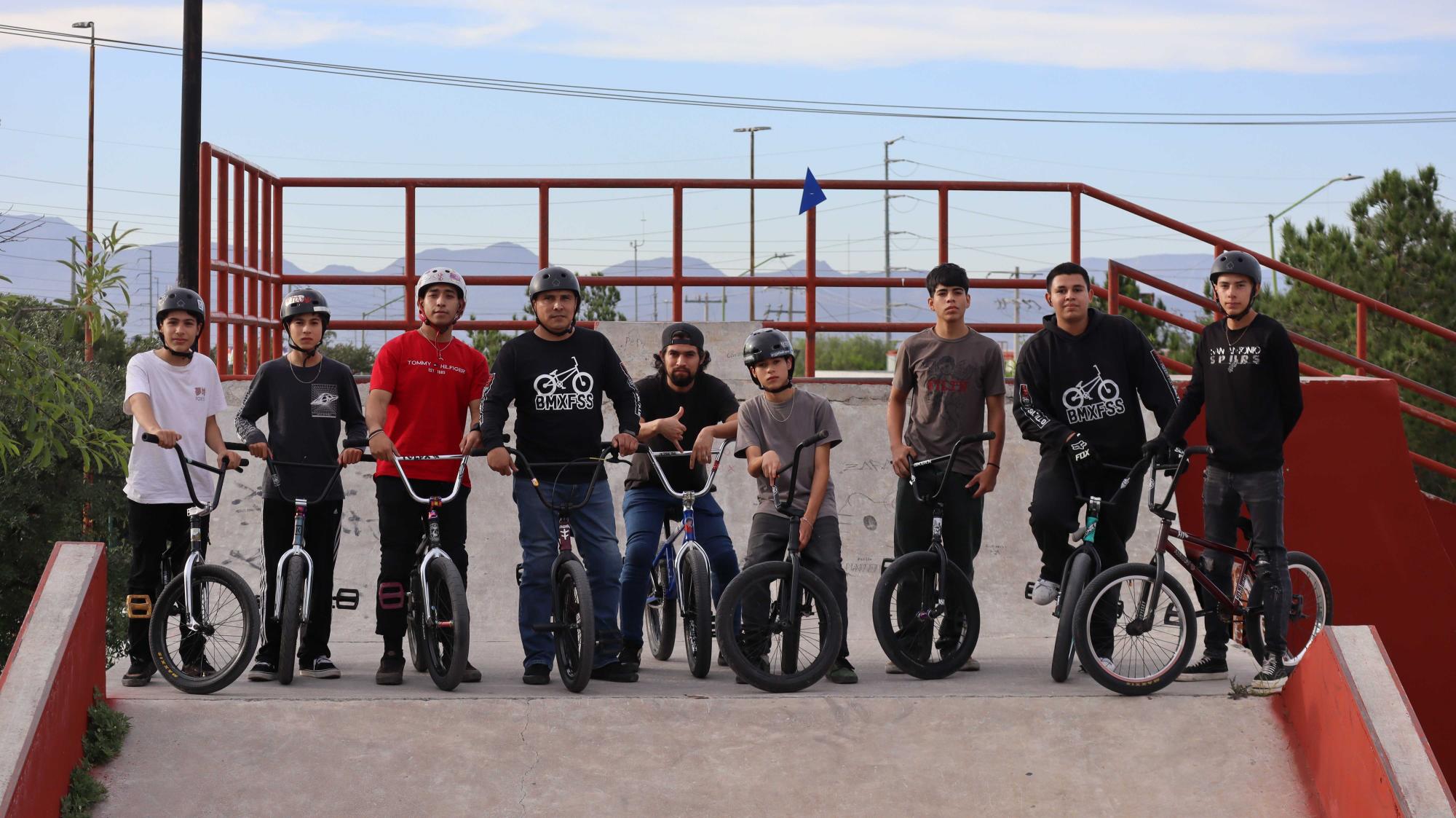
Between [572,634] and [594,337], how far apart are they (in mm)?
1451

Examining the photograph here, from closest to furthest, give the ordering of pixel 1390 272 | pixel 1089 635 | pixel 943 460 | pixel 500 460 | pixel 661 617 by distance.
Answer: pixel 500 460 → pixel 1089 635 → pixel 943 460 → pixel 661 617 → pixel 1390 272

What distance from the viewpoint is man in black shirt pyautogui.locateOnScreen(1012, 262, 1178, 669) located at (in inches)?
259

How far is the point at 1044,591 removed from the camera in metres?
6.38

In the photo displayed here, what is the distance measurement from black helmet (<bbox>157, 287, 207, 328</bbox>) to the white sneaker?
4.31 meters

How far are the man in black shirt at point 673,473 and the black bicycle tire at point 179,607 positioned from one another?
70.3 inches

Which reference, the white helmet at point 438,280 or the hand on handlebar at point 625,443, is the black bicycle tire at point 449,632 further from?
the white helmet at point 438,280

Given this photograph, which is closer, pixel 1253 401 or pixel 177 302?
pixel 1253 401

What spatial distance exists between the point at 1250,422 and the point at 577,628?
11.0ft

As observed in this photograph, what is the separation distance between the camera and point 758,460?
648 cm

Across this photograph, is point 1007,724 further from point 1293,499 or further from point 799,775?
point 1293,499

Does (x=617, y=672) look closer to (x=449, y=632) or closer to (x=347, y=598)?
(x=449, y=632)

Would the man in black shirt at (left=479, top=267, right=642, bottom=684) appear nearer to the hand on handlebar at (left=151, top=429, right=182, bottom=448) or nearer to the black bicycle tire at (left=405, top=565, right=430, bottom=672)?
the black bicycle tire at (left=405, top=565, right=430, bottom=672)

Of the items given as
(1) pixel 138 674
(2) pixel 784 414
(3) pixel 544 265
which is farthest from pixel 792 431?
(3) pixel 544 265

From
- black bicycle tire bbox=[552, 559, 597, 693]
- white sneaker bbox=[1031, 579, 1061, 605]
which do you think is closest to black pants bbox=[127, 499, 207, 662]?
black bicycle tire bbox=[552, 559, 597, 693]
